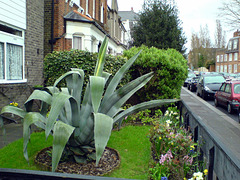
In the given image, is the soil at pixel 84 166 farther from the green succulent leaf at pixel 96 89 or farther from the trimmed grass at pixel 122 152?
the green succulent leaf at pixel 96 89

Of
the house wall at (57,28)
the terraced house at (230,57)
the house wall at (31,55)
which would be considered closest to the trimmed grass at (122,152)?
the house wall at (31,55)

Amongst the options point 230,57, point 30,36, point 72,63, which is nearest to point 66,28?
point 30,36

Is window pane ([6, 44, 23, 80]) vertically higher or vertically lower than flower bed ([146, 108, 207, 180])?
higher

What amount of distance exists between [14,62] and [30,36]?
Result: 4.60 feet

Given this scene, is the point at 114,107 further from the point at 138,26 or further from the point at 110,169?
the point at 138,26

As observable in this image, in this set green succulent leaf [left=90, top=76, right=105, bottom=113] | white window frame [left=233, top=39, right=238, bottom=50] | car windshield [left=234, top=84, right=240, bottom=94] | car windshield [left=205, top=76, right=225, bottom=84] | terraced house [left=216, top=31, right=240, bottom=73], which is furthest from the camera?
white window frame [left=233, top=39, right=238, bottom=50]

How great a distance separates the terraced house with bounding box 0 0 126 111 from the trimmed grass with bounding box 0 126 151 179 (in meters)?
3.21

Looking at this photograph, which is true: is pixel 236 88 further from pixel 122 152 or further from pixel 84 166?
pixel 84 166

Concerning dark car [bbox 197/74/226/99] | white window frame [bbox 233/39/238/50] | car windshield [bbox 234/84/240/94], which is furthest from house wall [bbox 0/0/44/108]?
white window frame [bbox 233/39/238/50]

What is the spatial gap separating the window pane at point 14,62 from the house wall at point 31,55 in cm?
23

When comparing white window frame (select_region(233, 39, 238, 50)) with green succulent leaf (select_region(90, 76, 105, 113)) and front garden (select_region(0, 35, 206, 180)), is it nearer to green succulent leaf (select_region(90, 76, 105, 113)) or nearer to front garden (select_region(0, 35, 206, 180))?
front garden (select_region(0, 35, 206, 180))

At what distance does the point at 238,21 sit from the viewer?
29062 mm

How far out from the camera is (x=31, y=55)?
31.5ft

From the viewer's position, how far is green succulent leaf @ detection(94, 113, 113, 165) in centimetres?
263
